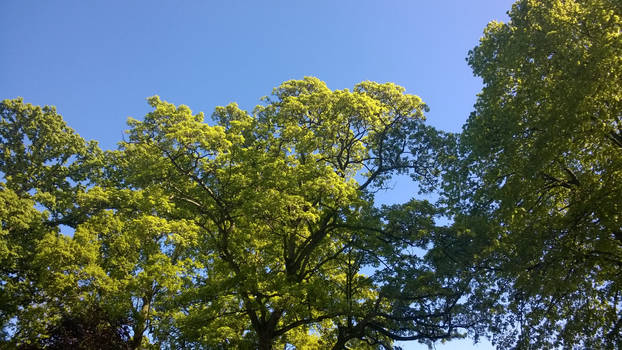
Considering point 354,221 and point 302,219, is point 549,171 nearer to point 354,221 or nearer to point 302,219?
point 354,221

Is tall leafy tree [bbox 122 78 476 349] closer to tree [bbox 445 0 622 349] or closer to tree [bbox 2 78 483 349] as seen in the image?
tree [bbox 2 78 483 349]

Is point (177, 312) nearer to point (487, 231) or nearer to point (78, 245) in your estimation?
point (78, 245)

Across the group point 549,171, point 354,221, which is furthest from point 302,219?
point 549,171

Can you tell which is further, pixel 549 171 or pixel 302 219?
pixel 302 219

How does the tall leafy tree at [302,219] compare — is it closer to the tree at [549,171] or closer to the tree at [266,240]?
the tree at [266,240]

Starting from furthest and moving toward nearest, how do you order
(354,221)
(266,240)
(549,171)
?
(266,240), (354,221), (549,171)

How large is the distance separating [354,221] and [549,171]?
268 inches

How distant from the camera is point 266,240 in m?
18.0

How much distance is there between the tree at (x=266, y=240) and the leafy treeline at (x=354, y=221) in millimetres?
86

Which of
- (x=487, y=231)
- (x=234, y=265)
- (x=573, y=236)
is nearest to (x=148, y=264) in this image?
(x=234, y=265)

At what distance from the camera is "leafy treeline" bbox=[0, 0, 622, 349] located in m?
12.3

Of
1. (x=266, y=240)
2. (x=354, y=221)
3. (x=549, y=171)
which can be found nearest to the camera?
(x=549, y=171)

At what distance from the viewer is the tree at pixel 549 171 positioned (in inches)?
450

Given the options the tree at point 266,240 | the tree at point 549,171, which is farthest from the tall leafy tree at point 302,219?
the tree at point 549,171
